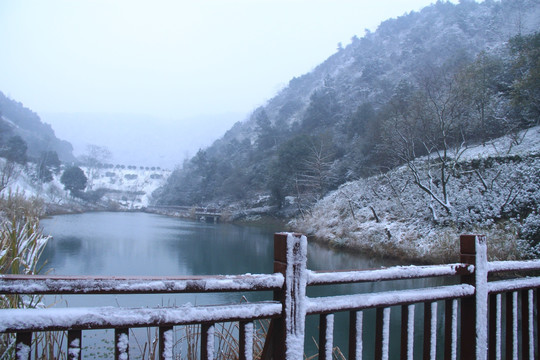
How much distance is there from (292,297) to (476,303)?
1075mm

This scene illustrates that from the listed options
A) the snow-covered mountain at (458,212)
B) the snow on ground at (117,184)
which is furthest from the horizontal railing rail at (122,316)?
the snow on ground at (117,184)

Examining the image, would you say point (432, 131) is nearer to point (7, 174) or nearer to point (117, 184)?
point (7, 174)

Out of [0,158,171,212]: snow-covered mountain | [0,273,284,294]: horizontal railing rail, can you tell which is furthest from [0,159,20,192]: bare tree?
[0,273,284,294]: horizontal railing rail

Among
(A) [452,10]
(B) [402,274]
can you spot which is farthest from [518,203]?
(A) [452,10]

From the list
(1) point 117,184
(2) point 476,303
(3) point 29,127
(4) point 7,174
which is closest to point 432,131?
(2) point 476,303

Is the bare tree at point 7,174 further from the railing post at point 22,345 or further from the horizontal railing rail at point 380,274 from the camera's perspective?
the horizontal railing rail at point 380,274

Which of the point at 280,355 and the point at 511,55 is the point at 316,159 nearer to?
the point at 511,55

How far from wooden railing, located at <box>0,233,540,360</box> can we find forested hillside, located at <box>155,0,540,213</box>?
11.0 meters

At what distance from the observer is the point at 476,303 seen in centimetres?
178

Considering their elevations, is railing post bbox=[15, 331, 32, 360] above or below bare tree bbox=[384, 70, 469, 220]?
below

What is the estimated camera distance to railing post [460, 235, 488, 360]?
178 centimetres

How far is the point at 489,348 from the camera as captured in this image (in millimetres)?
1943

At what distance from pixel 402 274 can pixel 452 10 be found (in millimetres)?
52164

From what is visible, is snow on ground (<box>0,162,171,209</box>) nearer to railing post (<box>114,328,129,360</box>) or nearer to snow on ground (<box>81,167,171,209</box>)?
snow on ground (<box>81,167,171,209</box>)
